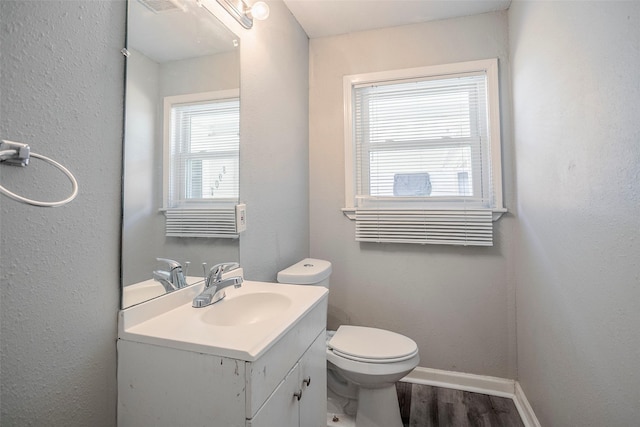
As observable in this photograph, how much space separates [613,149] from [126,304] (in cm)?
145

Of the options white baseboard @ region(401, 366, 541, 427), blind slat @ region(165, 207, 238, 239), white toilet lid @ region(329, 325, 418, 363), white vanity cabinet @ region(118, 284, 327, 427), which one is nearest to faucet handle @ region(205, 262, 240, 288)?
blind slat @ region(165, 207, 238, 239)

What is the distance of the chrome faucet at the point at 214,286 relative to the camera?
0.99 metres

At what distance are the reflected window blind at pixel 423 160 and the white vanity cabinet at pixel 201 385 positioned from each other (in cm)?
127

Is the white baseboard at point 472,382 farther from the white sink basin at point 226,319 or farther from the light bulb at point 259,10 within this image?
the light bulb at point 259,10

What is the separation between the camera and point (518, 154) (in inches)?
66.6

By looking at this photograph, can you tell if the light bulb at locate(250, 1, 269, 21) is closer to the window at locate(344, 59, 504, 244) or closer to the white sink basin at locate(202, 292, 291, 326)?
the window at locate(344, 59, 504, 244)

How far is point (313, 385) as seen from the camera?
1033 millimetres

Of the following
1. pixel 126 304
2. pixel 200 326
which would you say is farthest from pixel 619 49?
pixel 126 304

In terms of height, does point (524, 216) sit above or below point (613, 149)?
below

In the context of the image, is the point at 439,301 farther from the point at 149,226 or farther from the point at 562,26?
the point at 149,226

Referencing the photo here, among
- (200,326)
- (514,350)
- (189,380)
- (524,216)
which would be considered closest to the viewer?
(189,380)

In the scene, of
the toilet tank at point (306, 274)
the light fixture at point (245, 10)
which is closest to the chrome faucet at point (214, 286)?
the toilet tank at point (306, 274)

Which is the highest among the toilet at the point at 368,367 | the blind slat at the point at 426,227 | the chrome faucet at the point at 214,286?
the blind slat at the point at 426,227

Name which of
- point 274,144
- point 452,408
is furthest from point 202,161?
point 452,408
